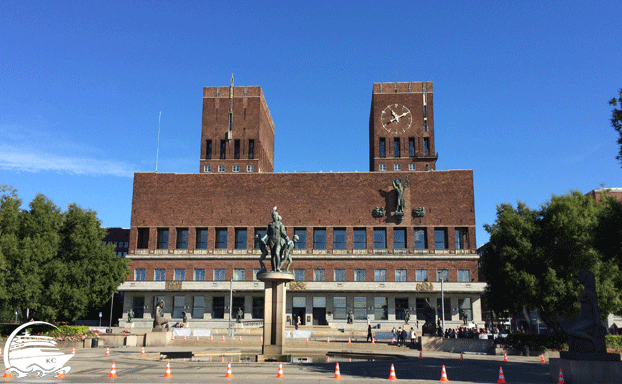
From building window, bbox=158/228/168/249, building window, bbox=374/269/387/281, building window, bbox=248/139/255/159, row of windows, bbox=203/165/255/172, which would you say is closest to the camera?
building window, bbox=374/269/387/281

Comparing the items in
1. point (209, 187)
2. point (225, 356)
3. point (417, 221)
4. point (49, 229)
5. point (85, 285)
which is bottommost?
point (225, 356)

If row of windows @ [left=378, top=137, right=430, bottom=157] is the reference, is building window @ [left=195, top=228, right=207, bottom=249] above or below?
below

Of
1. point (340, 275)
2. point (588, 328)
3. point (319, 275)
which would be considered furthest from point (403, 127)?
point (588, 328)

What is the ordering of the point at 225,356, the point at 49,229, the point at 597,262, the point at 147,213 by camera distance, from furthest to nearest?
1. the point at 147,213
2. the point at 49,229
3. the point at 597,262
4. the point at 225,356

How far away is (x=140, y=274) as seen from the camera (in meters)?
76.6

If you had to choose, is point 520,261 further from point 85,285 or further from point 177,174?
point 177,174

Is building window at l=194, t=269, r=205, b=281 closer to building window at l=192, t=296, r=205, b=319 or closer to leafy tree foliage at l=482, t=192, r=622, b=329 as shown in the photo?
building window at l=192, t=296, r=205, b=319

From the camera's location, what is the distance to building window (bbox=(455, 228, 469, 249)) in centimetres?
7475

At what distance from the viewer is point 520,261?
42688 millimetres

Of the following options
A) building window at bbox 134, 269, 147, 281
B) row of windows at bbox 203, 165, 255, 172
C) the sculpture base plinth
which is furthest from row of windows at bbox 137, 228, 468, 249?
the sculpture base plinth

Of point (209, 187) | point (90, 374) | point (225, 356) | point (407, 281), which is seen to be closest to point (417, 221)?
point (407, 281)

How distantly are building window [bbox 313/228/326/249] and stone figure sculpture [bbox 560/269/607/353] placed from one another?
56683 mm

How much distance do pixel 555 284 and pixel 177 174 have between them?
56.3 m


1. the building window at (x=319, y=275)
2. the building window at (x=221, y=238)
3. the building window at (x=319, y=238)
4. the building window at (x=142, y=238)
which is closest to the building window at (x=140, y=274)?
the building window at (x=142, y=238)
